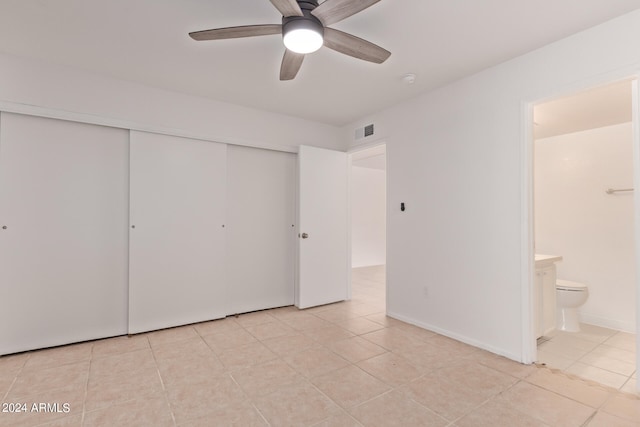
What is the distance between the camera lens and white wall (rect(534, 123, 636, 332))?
3469mm

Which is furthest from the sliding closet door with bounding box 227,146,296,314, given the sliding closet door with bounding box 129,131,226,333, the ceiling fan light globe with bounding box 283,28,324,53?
the ceiling fan light globe with bounding box 283,28,324,53

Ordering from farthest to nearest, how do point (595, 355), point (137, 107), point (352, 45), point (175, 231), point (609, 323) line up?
point (609, 323) < point (175, 231) < point (137, 107) < point (595, 355) < point (352, 45)

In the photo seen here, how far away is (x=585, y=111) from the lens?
3.11 m

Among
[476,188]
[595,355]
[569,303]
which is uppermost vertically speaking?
[476,188]

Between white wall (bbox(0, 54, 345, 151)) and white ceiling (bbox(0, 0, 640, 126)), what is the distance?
0.39ft

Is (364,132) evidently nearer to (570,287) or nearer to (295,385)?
(570,287)

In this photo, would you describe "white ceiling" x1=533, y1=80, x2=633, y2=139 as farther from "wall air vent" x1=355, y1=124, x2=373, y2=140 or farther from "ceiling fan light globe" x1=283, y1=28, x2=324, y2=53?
"ceiling fan light globe" x1=283, y1=28, x2=324, y2=53

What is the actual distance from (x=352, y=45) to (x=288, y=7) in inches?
19.7

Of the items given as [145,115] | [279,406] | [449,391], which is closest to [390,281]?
[449,391]

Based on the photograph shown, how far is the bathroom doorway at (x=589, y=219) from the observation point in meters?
2.93

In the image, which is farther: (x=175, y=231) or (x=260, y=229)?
(x=260, y=229)

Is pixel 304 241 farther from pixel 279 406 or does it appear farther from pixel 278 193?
pixel 279 406

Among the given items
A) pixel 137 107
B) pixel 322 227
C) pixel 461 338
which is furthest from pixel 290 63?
pixel 461 338

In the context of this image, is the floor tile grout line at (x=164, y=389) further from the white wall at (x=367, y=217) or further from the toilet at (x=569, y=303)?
the white wall at (x=367, y=217)
